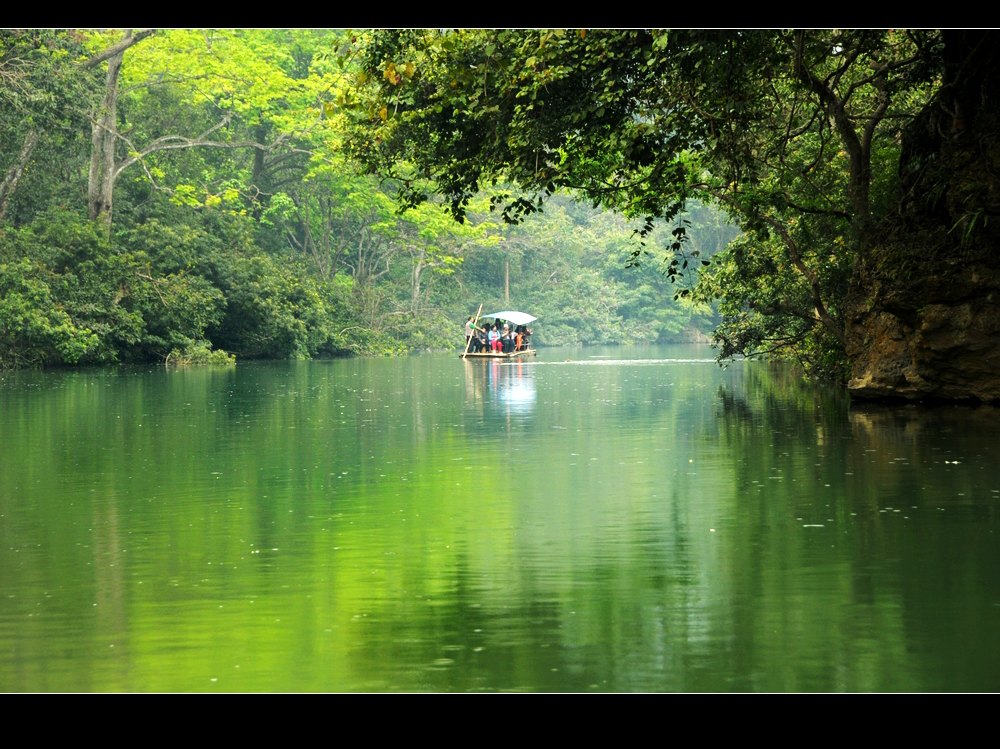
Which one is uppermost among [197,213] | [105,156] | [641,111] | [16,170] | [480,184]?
[105,156]

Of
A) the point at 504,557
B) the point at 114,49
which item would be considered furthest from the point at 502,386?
the point at 504,557

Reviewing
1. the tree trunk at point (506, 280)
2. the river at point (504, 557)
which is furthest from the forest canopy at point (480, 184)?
the river at point (504, 557)

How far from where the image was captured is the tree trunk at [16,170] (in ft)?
128

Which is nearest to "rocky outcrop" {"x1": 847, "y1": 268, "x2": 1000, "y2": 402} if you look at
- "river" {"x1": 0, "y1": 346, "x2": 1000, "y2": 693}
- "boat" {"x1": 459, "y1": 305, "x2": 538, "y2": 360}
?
"river" {"x1": 0, "y1": 346, "x2": 1000, "y2": 693}

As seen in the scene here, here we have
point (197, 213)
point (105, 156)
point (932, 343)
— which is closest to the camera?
point (932, 343)

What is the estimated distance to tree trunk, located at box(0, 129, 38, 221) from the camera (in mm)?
39094

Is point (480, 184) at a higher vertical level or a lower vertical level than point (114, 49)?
lower

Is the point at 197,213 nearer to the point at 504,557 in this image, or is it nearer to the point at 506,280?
the point at 506,280

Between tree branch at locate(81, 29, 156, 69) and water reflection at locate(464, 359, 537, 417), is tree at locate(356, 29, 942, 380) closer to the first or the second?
water reflection at locate(464, 359, 537, 417)

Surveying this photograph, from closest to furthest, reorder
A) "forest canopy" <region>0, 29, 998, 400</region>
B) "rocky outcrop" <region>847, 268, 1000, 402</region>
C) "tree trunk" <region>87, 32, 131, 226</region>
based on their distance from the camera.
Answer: "forest canopy" <region>0, 29, 998, 400</region> < "rocky outcrop" <region>847, 268, 1000, 402</region> < "tree trunk" <region>87, 32, 131, 226</region>

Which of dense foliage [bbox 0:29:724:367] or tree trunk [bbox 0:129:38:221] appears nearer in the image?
dense foliage [bbox 0:29:724:367]

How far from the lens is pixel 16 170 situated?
39562 mm

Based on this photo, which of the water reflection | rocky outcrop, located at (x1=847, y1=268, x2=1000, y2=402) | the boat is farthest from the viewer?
the boat

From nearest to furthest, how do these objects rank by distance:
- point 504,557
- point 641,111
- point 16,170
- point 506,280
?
1. point 504,557
2. point 641,111
3. point 16,170
4. point 506,280
